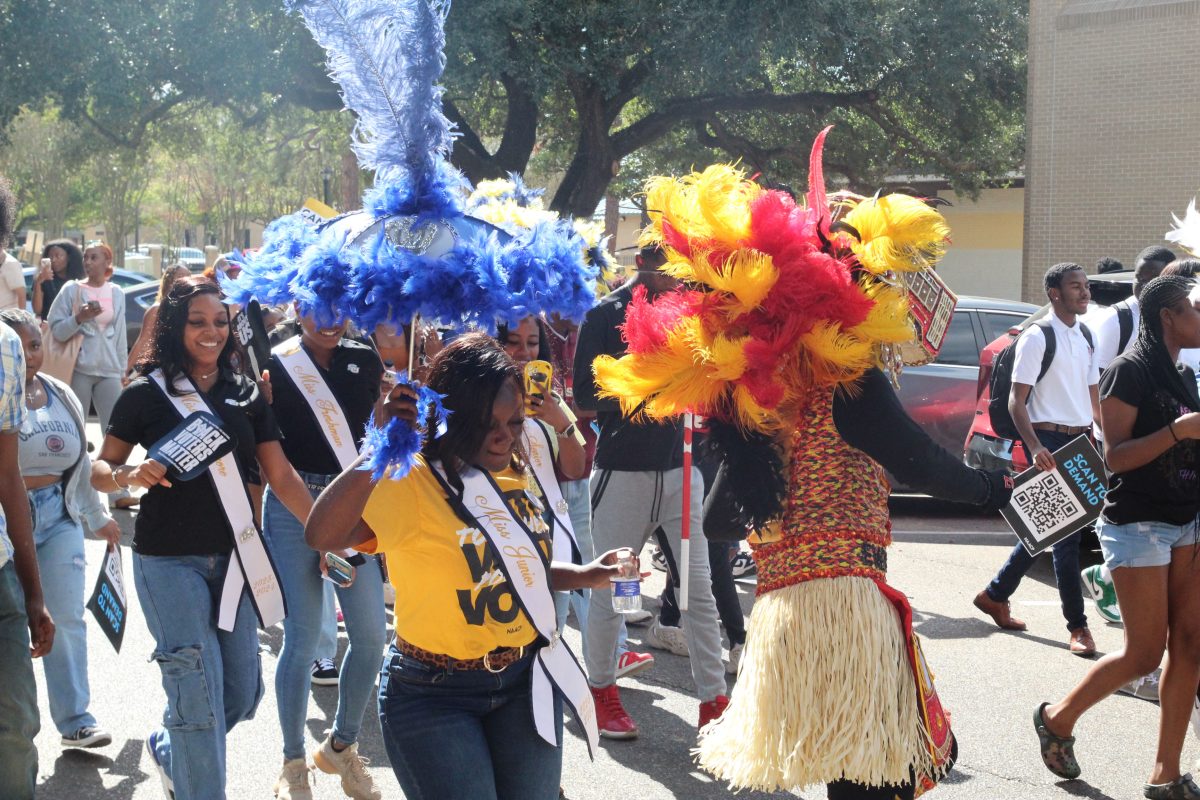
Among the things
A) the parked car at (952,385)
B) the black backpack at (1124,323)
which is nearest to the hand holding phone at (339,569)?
the black backpack at (1124,323)

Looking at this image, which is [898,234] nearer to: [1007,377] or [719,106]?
[1007,377]

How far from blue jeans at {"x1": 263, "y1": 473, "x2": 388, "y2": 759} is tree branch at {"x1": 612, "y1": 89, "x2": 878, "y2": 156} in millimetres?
14370

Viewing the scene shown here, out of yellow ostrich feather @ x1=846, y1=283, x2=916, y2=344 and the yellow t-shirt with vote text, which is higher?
yellow ostrich feather @ x1=846, y1=283, x2=916, y2=344

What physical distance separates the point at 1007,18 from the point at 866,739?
1908cm

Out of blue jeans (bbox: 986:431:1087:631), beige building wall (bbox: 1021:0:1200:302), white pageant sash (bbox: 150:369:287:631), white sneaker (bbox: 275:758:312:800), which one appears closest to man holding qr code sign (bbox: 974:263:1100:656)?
blue jeans (bbox: 986:431:1087:631)

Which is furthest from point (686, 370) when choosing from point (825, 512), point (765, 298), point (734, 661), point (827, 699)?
point (734, 661)

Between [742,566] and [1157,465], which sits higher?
[1157,465]

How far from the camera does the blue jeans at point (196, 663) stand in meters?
3.87

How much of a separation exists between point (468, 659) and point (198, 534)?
1.39 meters

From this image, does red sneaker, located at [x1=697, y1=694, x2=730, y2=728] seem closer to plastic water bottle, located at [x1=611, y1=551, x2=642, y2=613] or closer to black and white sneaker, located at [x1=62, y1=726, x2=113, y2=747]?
plastic water bottle, located at [x1=611, y1=551, x2=642, y2=613]

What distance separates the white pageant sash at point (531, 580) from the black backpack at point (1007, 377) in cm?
460

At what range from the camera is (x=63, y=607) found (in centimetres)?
514

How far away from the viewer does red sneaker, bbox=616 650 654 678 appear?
6.14 metres

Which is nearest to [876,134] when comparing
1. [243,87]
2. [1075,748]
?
[243,87]
